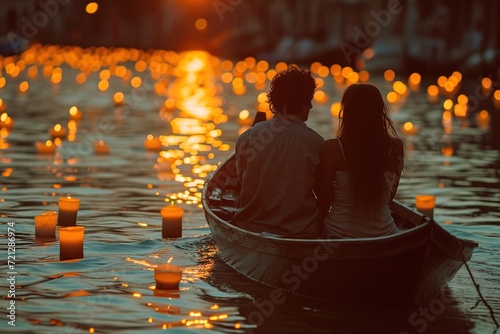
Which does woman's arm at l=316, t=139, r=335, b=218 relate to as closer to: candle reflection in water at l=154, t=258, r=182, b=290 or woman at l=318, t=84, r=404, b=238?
woman at l=318, t=84, r=404, b=238

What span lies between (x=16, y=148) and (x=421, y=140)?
7.69m

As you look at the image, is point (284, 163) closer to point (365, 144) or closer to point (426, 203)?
point (365, 144)

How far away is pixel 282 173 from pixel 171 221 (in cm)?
235

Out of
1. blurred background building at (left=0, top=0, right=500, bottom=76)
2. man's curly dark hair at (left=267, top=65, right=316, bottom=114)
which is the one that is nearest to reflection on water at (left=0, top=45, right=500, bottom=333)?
man's curly dark hair at (left=267, top=65, right=316, bottom=114)

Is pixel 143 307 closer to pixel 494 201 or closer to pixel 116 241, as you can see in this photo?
pixel 116 241

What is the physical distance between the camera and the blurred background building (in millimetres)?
55625

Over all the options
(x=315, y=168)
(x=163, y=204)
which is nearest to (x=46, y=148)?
(x=163, y=204)

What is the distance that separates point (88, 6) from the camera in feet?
421

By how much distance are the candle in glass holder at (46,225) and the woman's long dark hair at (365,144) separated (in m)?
3.31

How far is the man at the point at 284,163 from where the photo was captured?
9367mm

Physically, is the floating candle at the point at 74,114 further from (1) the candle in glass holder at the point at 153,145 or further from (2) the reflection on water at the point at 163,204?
(1) the candle in glass holder at the point at 153,145

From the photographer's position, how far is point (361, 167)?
8.98 m

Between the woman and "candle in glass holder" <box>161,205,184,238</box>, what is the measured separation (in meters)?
2.66

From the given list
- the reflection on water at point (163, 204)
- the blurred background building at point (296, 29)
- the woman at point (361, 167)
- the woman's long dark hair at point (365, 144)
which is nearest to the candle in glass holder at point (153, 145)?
the reflection on water at point (163, 204)
